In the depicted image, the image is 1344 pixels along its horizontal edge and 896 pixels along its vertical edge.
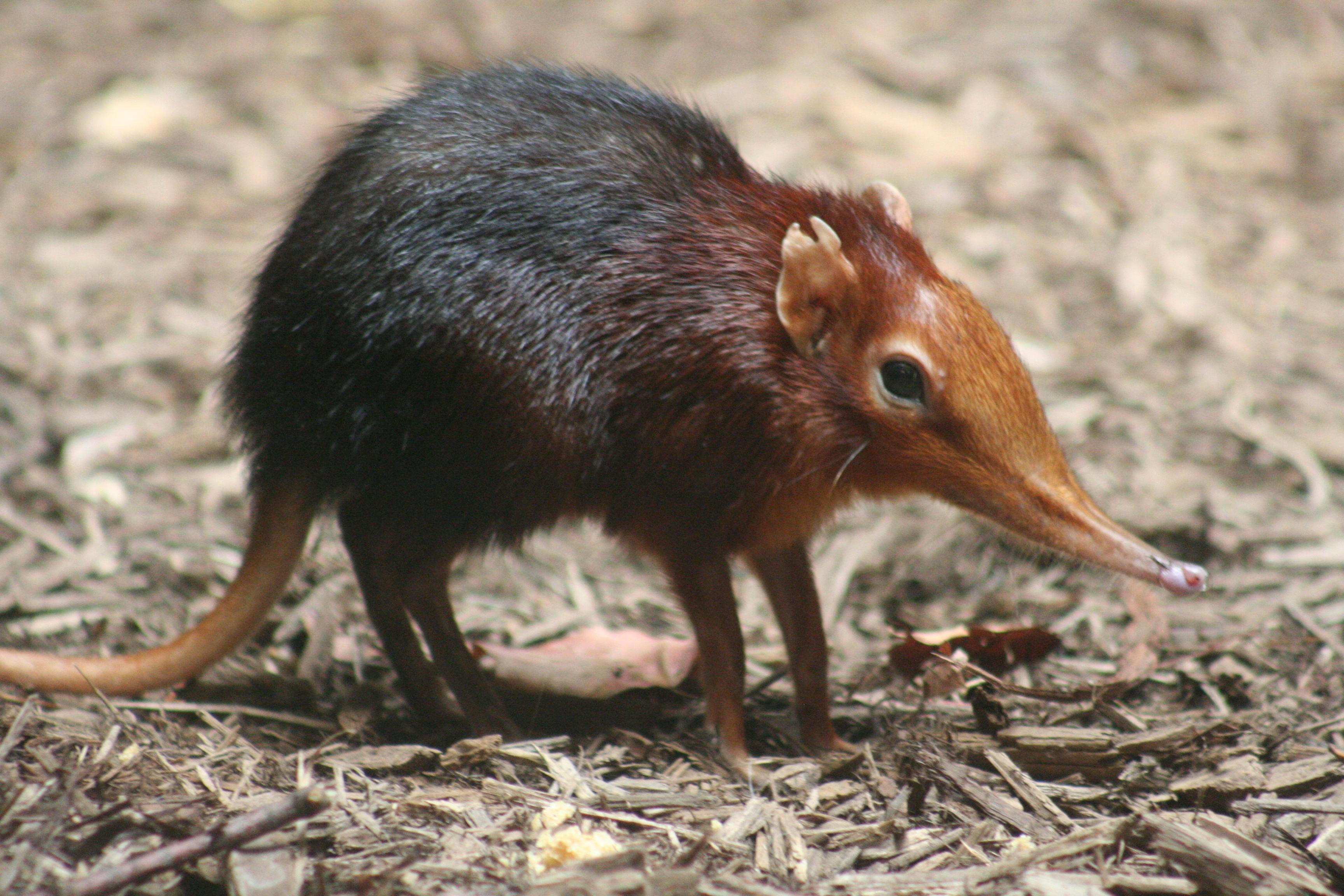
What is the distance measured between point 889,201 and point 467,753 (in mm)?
2154

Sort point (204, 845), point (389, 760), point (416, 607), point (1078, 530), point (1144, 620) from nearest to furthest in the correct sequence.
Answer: point (204, 845)
point (1078, 530)
point (389, 760)
point (416, 607)
point (1144, 620)

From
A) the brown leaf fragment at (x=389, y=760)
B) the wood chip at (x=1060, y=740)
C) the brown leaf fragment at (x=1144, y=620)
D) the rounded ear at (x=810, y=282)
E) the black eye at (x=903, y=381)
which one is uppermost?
the rounded ear at (x=810, y=282)

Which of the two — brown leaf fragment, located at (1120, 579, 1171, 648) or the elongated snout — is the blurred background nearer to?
brown leaf fragment, located at (1120, 579, 1171, 648)

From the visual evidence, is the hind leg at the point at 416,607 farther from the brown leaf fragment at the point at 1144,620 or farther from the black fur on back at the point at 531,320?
the brown leaf fragment at the point at 1144,620

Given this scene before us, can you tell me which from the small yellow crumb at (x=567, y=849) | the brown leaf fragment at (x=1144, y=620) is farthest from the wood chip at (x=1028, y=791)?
the small yellow crumb at (x=567, y=849)

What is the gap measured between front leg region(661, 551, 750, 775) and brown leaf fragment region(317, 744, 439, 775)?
876mm

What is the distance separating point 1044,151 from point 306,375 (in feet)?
19.6

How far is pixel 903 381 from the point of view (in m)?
3.76

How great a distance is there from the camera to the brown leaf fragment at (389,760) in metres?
3.86

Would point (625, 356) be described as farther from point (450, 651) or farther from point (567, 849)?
point (567, 849)

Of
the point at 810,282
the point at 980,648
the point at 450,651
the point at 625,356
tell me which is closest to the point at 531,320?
the point at 625,356

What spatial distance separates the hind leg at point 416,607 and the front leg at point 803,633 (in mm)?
971

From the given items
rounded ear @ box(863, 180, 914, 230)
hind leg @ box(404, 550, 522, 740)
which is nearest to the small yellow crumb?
hind leg @ box(404, 550, 522, 740)

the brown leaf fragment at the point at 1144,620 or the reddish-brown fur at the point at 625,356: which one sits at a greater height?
the reddish-brown fur at the point at 625,356
